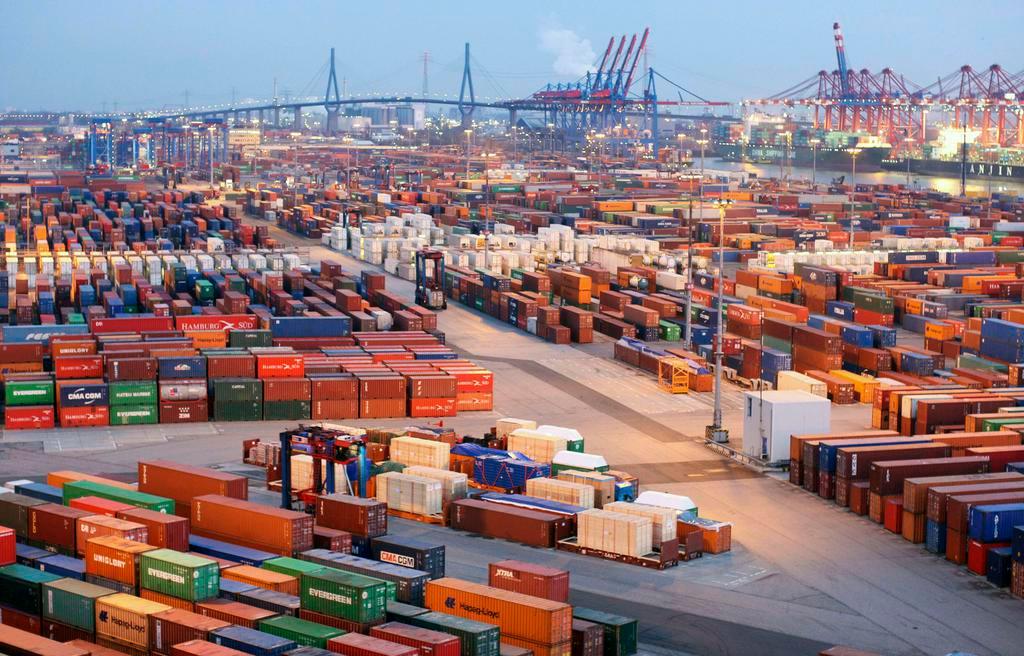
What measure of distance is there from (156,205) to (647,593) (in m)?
88.3

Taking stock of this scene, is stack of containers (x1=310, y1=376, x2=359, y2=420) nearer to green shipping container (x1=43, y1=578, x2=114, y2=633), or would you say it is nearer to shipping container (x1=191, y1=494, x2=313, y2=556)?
shipping container (x1=191, y1=494, x2=313, y2=556)

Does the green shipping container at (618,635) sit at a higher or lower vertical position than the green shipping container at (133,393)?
lower

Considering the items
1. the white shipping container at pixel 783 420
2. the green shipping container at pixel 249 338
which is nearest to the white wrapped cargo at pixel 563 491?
the white shipping container at pixel 783 420

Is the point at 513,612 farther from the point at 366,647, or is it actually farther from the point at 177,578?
the point at 177,578

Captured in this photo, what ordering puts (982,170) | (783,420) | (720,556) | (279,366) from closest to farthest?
1. (720,556)
2. (783,420)
3. (279,366)
4. (982,170)

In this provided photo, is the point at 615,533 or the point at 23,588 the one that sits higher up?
the point at 23,588

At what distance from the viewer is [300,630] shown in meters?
23.8

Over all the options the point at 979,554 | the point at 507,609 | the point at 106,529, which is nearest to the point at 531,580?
the point at 507,609

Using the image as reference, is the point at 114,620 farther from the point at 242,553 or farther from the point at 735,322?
the point at 735,322

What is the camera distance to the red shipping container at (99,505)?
30000 millimetres

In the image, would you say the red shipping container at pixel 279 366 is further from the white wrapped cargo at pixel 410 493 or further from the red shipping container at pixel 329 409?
the white wrapped cargo at pixel 410 493

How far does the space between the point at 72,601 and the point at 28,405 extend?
19.7 metres

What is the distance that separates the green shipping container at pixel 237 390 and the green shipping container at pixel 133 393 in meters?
1.76

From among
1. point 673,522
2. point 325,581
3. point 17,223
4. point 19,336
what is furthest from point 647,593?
point 17,223
